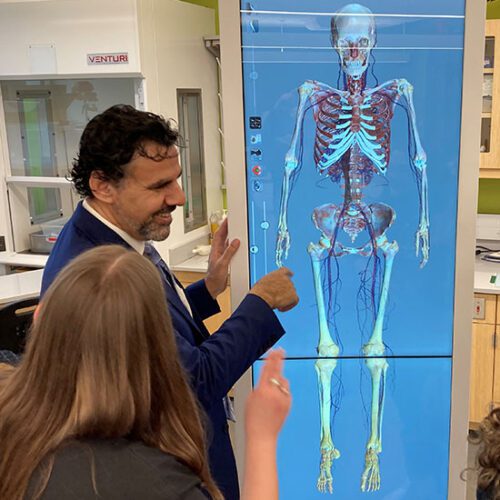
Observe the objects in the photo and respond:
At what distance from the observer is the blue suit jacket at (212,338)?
1.23 m

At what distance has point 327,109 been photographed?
140cm

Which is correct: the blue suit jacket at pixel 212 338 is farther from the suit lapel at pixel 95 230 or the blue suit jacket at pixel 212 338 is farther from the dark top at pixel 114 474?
the dark top at pixel 114 474

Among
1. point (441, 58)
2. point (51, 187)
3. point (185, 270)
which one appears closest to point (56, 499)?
point (441, 58)

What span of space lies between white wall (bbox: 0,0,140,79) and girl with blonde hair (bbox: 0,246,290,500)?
234 cm

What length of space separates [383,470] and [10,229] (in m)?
2.72

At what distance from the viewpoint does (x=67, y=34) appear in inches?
121

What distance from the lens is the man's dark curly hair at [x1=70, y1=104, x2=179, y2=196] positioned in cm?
138

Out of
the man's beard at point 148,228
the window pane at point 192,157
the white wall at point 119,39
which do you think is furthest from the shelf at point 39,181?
the man's beard at point 148,228

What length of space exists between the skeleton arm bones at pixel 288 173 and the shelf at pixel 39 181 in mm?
2222

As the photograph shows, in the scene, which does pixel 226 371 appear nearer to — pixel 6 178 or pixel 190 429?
pixel 190 429

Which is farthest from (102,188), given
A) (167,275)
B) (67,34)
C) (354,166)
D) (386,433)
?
(67,34)

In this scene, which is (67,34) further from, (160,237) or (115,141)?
(160,237)

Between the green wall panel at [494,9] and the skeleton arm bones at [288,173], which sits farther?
the green wall panel at [494,9]

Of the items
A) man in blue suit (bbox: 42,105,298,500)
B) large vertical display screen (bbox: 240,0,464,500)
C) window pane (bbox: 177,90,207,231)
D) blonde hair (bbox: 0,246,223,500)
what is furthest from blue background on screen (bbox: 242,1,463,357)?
window pane (bbox: 177,90,207,231)
